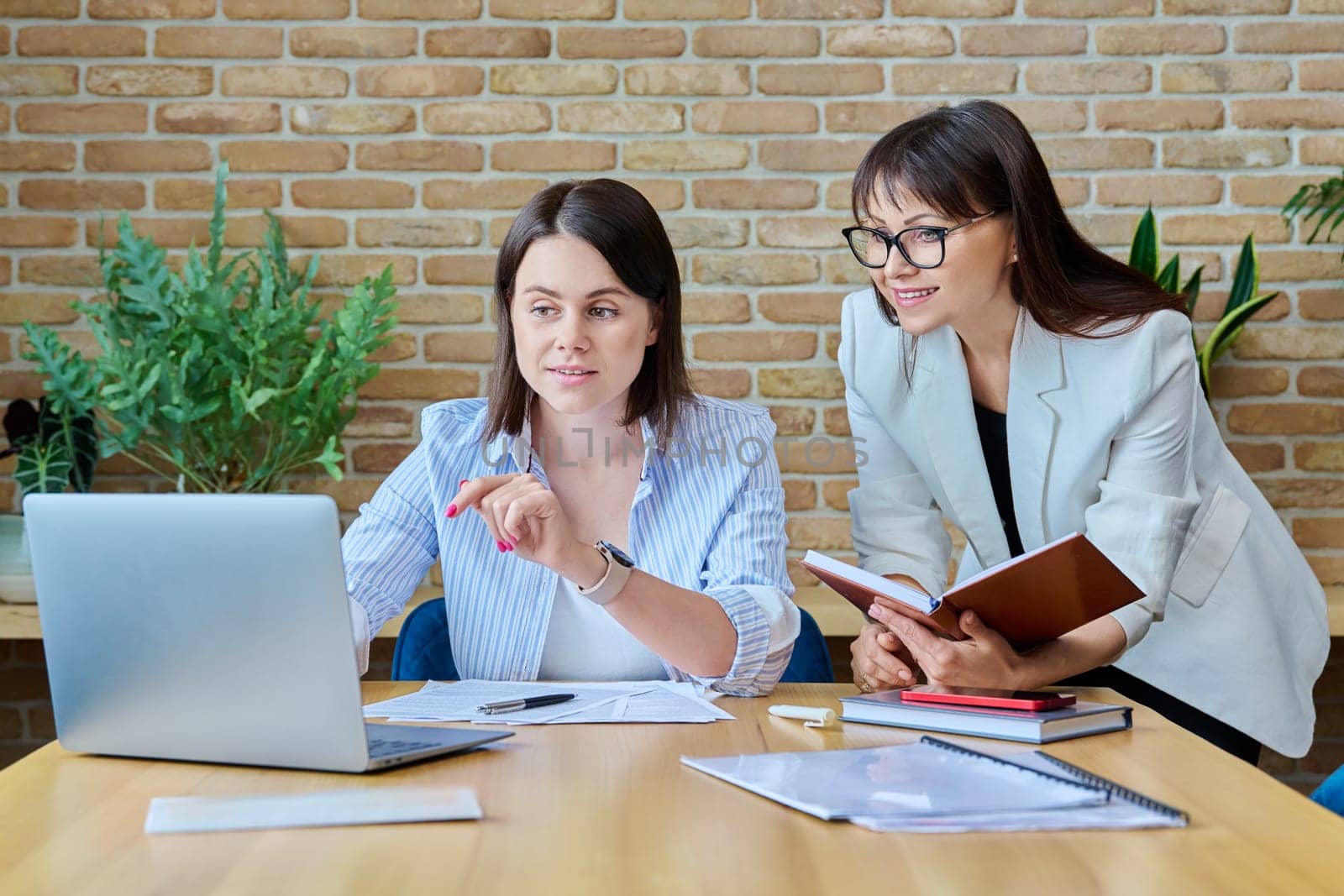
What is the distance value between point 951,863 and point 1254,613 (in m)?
1.22

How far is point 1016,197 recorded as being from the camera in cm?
173

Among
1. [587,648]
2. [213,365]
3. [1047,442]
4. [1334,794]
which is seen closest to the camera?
[1334,794]

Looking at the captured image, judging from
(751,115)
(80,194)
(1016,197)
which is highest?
(751,115)

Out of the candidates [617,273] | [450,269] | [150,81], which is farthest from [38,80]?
[617,273]

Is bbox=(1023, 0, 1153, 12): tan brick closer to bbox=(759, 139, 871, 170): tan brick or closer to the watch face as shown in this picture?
bbox=(759, 139, 871, 170): tan brick

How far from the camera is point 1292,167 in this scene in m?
2.97

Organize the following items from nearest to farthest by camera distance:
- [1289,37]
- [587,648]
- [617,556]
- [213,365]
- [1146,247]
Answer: [617,556]
[587,648]
[213,365]
[1146,247]
[1289,37]

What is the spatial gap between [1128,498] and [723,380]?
139cm

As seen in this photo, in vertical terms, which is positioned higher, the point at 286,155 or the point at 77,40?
the point at 77,40

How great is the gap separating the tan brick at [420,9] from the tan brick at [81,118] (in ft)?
1.97

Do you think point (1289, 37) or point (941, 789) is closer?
point (941, 789)

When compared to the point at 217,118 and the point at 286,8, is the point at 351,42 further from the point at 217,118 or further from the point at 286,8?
the point at 217,118

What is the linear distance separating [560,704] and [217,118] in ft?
7.03

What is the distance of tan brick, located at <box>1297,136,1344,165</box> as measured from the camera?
116 inches
